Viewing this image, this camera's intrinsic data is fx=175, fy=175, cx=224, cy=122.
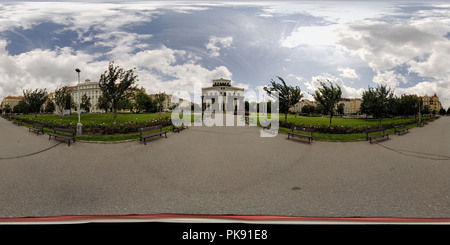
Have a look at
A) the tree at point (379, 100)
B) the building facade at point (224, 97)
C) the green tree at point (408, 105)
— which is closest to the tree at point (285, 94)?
the tree at point (379, 100)

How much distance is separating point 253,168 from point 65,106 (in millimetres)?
23446

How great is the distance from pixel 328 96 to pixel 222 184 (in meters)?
11.6

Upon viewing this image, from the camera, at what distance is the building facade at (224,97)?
57.3 meters

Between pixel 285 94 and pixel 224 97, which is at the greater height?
pixel 224 97

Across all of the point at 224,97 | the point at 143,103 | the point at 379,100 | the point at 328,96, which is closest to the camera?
the point at 328,96

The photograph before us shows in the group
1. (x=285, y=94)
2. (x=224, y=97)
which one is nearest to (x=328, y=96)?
(x=285, y=94)

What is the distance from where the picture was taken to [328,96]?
1213 centimetres

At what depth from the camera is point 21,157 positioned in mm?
5332

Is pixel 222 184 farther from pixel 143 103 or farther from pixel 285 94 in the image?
pixel 143 103

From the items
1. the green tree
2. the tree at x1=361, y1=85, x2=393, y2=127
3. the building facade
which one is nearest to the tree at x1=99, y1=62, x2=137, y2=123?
the tree at x1=361, y1=85, x2=393, y2=127

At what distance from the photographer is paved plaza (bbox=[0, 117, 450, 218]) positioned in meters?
2.84

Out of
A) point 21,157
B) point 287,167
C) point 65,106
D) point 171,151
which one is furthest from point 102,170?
point 65,106

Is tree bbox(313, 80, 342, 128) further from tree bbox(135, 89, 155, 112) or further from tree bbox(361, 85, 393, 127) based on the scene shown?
tree bbox(135, 89, 155, 112)

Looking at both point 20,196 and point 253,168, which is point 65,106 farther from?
point 253,168
